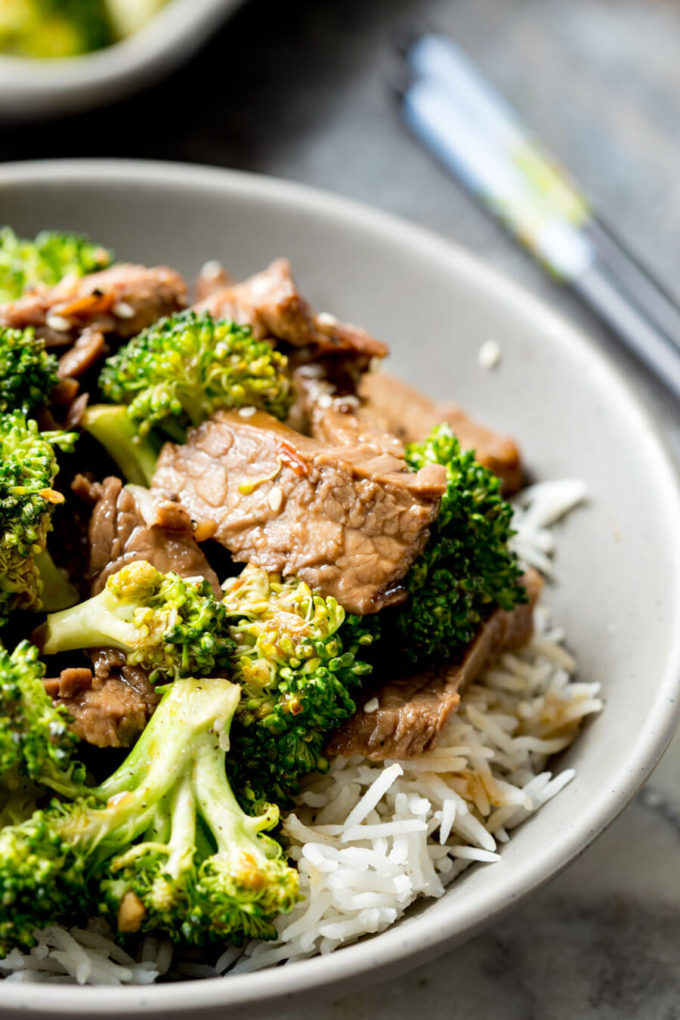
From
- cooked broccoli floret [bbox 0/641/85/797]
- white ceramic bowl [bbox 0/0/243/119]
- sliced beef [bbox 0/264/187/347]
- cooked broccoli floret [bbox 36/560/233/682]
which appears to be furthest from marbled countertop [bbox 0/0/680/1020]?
cooked broccoli floret [bbox 0/641/85/797]

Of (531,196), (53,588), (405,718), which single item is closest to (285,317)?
(53,588)

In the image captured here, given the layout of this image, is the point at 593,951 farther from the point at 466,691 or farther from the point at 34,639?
the point at 34,639

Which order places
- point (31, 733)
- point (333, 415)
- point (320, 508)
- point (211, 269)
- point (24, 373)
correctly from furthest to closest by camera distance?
point (211, 269) < point (333, 415) < point (24, 373) < point (320, 508) < point (31, 733)

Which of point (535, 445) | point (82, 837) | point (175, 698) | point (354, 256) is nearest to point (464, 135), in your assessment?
point (354, 256)

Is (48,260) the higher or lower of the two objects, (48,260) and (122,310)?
the lower

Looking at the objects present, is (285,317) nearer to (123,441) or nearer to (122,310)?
(122,310)

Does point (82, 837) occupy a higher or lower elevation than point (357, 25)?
lower

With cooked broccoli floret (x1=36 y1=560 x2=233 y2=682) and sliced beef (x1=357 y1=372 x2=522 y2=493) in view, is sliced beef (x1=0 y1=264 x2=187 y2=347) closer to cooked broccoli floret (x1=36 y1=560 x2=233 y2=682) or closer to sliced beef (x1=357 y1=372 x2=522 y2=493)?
sliced beef (x1=357 y1=372 x2=522 y2=493)
